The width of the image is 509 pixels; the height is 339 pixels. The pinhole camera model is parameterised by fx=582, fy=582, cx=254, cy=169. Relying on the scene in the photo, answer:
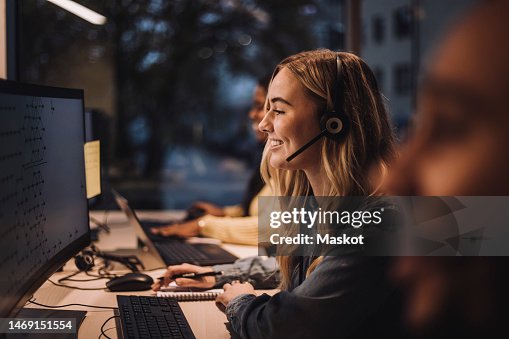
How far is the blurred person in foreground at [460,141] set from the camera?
0.33 m

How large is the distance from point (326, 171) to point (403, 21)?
3.00 m

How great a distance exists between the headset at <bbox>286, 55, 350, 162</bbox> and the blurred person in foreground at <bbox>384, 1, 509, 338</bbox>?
70 cm

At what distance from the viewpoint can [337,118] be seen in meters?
1.11

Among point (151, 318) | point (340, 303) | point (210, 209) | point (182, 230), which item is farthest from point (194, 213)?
point (340, 303)

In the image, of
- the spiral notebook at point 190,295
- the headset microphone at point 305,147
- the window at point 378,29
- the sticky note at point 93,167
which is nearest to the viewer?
the headset microphone at point 305,147

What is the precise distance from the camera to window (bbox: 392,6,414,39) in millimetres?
3826

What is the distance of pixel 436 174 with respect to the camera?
0.36m

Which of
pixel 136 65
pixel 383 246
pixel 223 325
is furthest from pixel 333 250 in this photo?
pixel 136 65

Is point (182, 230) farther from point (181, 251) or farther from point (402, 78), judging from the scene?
point (402, 78)

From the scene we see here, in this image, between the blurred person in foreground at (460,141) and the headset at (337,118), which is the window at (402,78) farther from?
the blurred person in foreground at (460,141)

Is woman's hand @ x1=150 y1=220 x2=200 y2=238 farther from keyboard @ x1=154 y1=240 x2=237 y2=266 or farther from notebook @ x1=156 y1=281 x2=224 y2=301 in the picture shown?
notebook @ x1=156 y1=281 x2=224 y2=301

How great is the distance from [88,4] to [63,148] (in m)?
1.01

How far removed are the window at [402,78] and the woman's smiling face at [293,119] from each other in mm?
2787

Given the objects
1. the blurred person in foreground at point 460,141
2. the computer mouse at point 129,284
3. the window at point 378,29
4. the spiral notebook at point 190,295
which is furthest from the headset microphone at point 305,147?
the window at point 378,29
